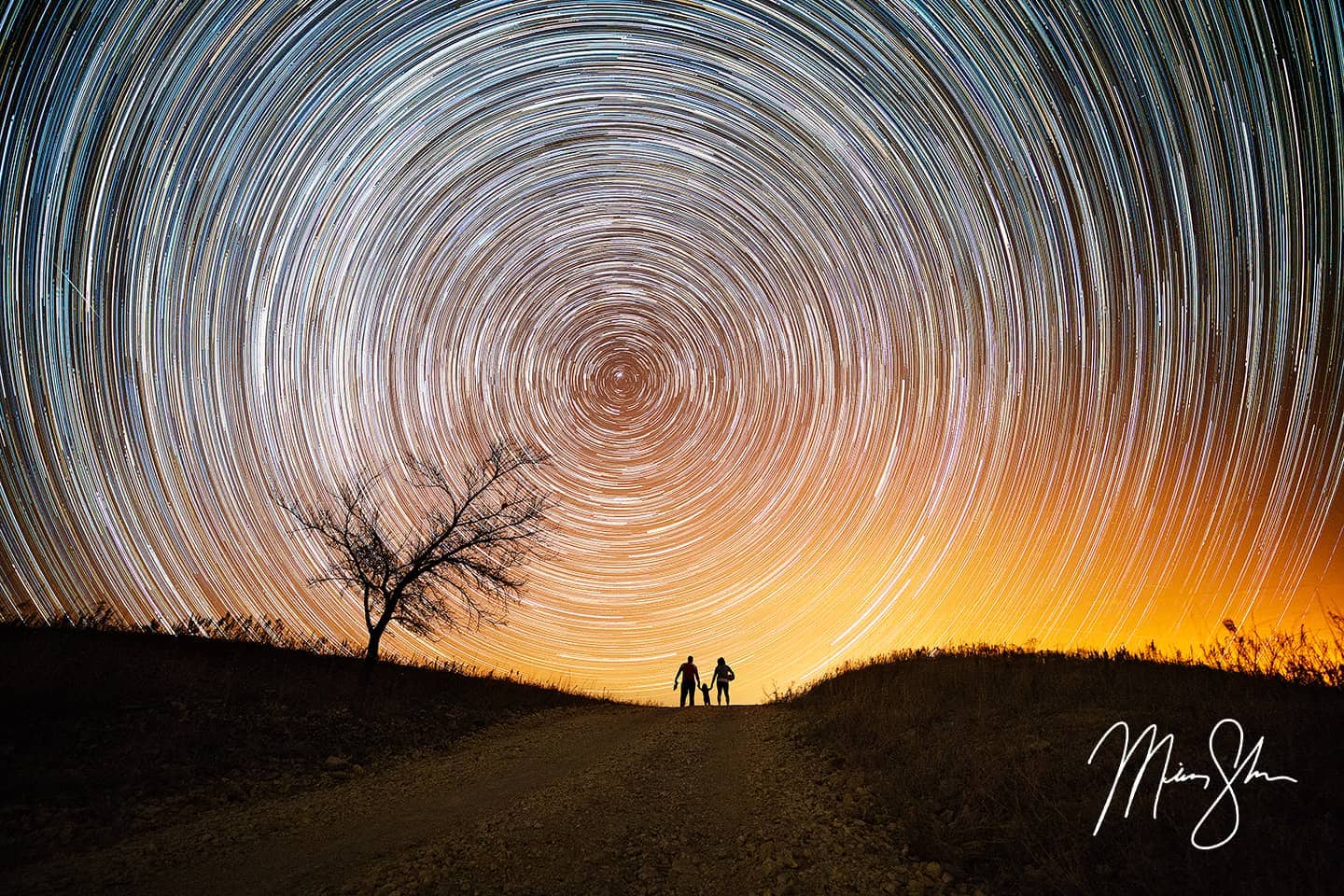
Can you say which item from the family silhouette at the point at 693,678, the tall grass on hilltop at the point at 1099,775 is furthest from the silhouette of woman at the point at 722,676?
the tall grass on hilltop at the point at 1099,775

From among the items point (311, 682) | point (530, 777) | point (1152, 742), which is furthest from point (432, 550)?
point (1152, 742)

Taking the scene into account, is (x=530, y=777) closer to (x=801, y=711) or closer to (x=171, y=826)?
(x=171, y=826)

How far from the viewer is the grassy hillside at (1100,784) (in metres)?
4.11

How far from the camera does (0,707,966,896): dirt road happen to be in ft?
15.5

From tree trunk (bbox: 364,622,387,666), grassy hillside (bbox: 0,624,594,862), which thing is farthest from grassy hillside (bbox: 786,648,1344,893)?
tree trunk (bbox: 364,622,387,666)

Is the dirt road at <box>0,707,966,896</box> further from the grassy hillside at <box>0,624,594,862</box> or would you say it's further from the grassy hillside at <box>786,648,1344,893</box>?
the grassy hillside at <box>0,624,594,862</box>

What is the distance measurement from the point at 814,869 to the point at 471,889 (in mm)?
2786

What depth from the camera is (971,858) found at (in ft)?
16.0

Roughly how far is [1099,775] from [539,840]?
5.49 m
